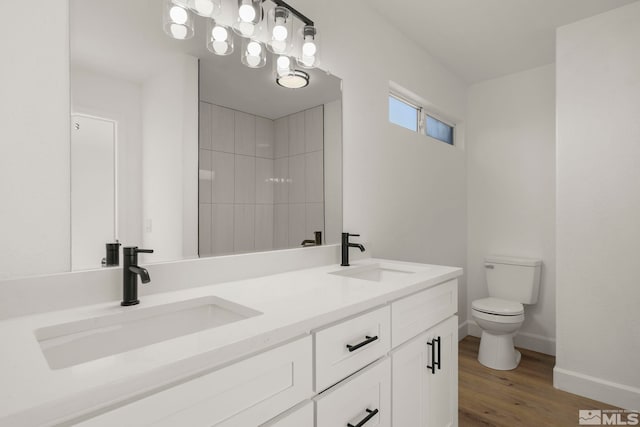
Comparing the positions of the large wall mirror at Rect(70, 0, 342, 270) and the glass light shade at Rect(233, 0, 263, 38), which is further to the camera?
the glass light shade at Rect(233, 0, 263, 38)

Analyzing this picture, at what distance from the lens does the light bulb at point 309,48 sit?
159 cm

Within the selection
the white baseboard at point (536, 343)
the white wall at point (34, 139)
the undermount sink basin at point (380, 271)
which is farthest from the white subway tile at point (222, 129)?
the white baseboard at point (536, 343)

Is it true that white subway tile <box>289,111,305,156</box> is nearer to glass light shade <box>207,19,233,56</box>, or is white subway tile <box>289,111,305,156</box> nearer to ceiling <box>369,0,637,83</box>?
glass light shade <box>207,19,233,56</box>

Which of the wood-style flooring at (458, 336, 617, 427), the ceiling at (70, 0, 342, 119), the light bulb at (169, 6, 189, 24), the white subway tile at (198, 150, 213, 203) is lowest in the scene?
the wood-style flooring at (458, 336, 617, 427)

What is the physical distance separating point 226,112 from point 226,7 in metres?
0.42

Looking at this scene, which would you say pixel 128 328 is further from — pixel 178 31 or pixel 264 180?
pixel 178 31

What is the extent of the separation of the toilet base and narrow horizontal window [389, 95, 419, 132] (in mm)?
1807

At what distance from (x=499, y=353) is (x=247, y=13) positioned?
112 inches

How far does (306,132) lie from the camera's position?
5.44 ft

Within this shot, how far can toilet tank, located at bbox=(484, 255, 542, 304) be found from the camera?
109 inches

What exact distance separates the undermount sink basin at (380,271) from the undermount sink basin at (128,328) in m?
0.71

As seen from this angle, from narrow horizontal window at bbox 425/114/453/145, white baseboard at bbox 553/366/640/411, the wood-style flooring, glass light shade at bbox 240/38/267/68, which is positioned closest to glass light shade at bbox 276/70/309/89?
glass light shade at bbox 240/38/267/68

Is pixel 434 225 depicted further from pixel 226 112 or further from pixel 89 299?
pixel 89 299

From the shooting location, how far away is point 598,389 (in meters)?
2.09
